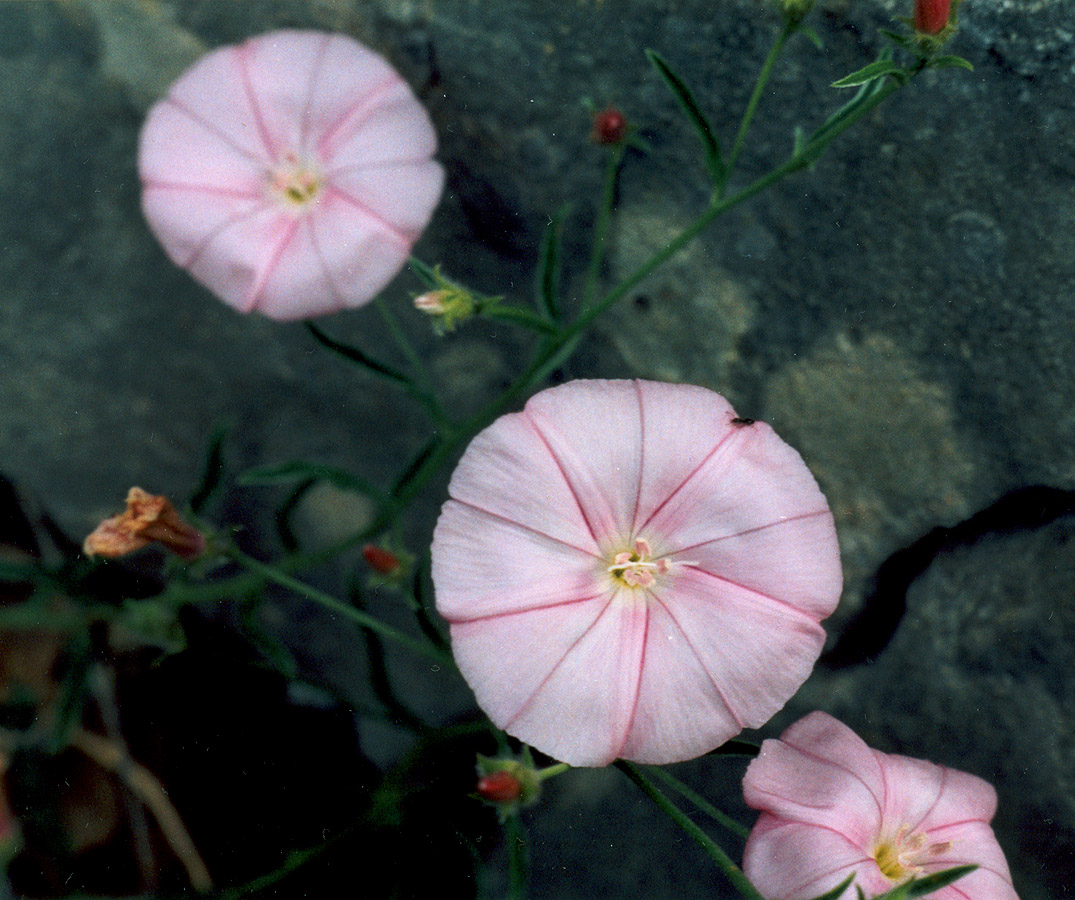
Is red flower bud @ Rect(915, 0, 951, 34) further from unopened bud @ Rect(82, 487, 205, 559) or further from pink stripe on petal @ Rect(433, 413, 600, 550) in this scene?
unopened bud @ Rect(82, 487, 205, 559)

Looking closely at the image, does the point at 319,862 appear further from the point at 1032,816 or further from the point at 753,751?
the point at 1032,816

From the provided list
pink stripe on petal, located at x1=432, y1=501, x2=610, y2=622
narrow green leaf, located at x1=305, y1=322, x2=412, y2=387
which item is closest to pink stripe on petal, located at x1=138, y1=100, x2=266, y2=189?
narrow green leaf, located at x1=305, y1=322, x2=412, y2=387

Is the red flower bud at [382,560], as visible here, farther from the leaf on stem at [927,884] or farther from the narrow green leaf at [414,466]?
the leaf on stem at [927,884]

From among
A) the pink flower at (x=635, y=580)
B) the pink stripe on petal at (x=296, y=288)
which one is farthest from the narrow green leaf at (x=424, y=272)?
the pink flower at (x=635, y=580)

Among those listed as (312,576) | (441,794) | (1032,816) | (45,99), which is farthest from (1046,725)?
(45,99)

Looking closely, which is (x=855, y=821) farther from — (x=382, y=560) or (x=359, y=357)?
(x=359, y=357)

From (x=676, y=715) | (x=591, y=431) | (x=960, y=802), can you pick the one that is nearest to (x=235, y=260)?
(x=591, y=431)
